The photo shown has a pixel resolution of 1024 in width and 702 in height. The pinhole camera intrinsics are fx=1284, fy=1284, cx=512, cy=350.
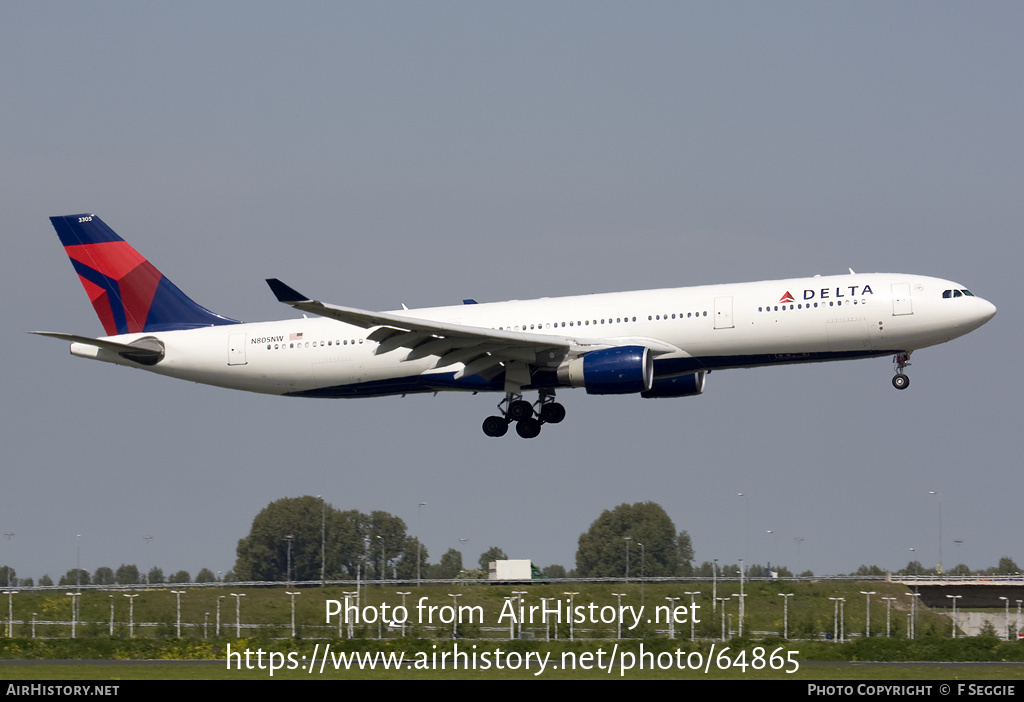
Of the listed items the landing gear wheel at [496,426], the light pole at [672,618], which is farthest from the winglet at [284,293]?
the light pole at [672,618]

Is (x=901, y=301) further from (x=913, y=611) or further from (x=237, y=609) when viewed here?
(x=237, y=609)

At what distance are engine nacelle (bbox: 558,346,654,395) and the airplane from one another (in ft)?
0.15

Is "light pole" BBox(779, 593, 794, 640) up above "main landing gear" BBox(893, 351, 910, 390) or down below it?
below

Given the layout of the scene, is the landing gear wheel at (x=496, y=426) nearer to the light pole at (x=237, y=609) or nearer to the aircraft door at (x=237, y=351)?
the aircraft door at (x=237, y=351)

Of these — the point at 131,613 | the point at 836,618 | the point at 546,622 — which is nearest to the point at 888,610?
the point at 836,618

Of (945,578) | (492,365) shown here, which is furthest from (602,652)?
(945,578)

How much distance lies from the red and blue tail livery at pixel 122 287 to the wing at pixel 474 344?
9.29 meters

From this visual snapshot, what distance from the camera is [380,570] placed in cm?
8825

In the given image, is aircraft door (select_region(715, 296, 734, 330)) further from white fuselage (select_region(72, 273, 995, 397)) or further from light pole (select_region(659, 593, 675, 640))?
light pole (select_region(659, 593, 675, 640))

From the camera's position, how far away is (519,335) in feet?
139

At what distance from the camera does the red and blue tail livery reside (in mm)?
49406

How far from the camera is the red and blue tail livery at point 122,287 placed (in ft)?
162

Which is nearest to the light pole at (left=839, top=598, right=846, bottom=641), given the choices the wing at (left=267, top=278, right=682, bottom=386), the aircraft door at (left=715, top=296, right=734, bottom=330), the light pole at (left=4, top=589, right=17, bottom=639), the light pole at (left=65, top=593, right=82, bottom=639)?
the aircraft door at (left=715, top=296, right=734, bottom=330)
